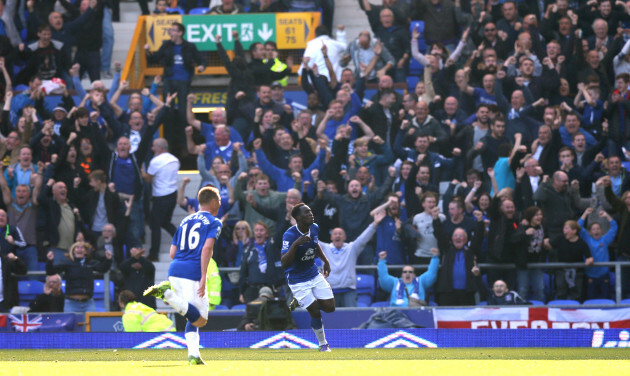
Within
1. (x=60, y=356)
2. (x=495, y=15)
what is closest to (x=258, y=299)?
(x=60, y=356)

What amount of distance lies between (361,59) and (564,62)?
3776 millimetres

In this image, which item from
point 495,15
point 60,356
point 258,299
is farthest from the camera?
point 495,15

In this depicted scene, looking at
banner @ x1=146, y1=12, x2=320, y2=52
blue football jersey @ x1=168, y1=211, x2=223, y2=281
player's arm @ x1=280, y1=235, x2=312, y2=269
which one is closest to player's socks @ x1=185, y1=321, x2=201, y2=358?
blue football jersey @ x1=168, y1=211, x2=223, y2=281

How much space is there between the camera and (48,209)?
17688 millimetres

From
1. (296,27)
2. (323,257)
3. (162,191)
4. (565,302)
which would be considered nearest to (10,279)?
(162,191)

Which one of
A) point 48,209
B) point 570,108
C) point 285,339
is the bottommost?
point 285,339

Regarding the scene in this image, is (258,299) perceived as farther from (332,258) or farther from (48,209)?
(48,209)

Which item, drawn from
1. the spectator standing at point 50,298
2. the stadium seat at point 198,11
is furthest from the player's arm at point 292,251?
the stadium seat at point 198,11

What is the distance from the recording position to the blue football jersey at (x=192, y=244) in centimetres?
1029

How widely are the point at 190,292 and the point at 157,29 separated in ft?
43.2

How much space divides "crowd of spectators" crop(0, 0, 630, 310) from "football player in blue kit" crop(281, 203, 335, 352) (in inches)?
121

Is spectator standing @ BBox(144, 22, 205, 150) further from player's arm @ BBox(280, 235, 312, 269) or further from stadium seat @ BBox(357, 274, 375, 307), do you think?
player's arm @ BBox(280, 235, 312, 269)

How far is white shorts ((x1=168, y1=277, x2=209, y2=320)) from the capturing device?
1028cm
